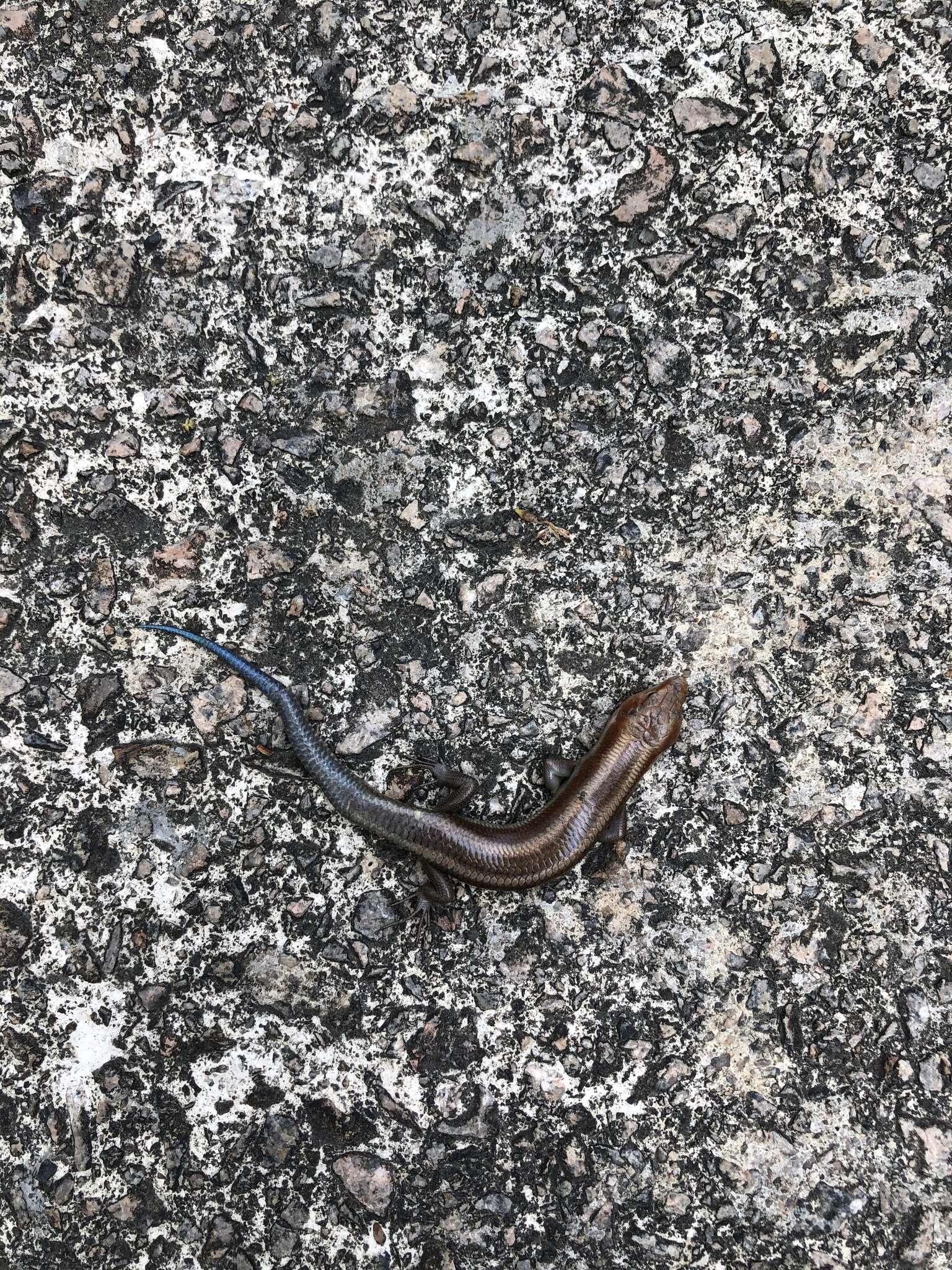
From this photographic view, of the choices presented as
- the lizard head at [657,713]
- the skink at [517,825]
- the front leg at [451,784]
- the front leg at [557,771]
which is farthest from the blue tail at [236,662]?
the lizard head at [657,713]

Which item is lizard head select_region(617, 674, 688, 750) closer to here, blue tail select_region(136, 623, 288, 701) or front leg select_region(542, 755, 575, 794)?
front leg select_region(542, 755, 575, 794)

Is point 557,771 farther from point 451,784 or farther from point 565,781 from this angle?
point 451,784

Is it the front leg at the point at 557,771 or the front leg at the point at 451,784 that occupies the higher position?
the front leg at the point at 451,784

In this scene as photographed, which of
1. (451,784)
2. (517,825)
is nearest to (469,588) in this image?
(451,784)

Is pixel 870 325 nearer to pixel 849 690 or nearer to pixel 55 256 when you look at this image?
pixel 849 690

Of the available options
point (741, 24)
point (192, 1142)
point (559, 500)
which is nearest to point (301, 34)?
Result: point (741, 24)

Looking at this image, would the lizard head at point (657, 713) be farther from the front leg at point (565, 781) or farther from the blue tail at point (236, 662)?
the blue tail at point (236, 662)
